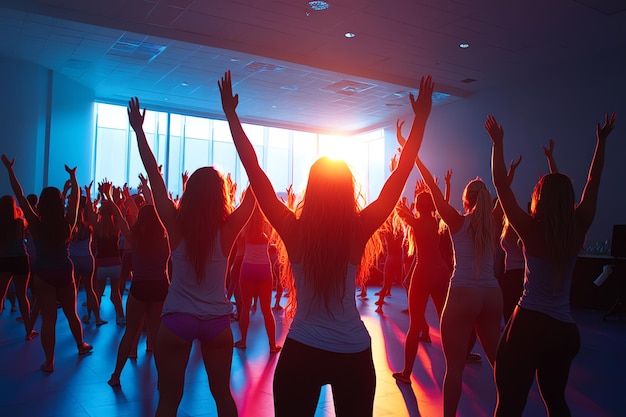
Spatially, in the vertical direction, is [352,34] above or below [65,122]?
above

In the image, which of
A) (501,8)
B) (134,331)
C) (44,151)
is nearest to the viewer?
(134,331)

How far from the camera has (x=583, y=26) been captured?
8523 millimetres

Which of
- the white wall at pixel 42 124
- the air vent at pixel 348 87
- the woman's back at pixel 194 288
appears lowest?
the woman's back at pixel 194 288

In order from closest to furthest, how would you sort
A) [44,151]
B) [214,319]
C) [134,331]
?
[214,319]
[134,331]
[44,151]

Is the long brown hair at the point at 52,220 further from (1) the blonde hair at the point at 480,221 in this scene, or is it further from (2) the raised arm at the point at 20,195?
(1) the blonde hair at the point at 480,221

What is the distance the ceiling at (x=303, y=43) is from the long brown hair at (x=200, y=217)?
5694 millimetres

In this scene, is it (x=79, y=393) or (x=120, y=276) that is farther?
(x=120, y=276)

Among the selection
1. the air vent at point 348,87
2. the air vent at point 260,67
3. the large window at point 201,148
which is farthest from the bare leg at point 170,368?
the air vent at point 348,87

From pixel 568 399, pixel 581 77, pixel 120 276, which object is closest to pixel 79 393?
pixel 120 276

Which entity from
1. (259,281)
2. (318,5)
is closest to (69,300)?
(259,281)

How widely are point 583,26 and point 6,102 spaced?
35.4 feet

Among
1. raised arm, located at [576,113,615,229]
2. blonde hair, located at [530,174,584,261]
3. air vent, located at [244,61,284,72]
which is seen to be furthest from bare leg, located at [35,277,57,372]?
air vent, located at [244,61,284,72]

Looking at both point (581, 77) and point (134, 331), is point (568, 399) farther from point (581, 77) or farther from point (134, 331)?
point (581, 77)

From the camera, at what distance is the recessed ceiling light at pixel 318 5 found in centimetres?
758
